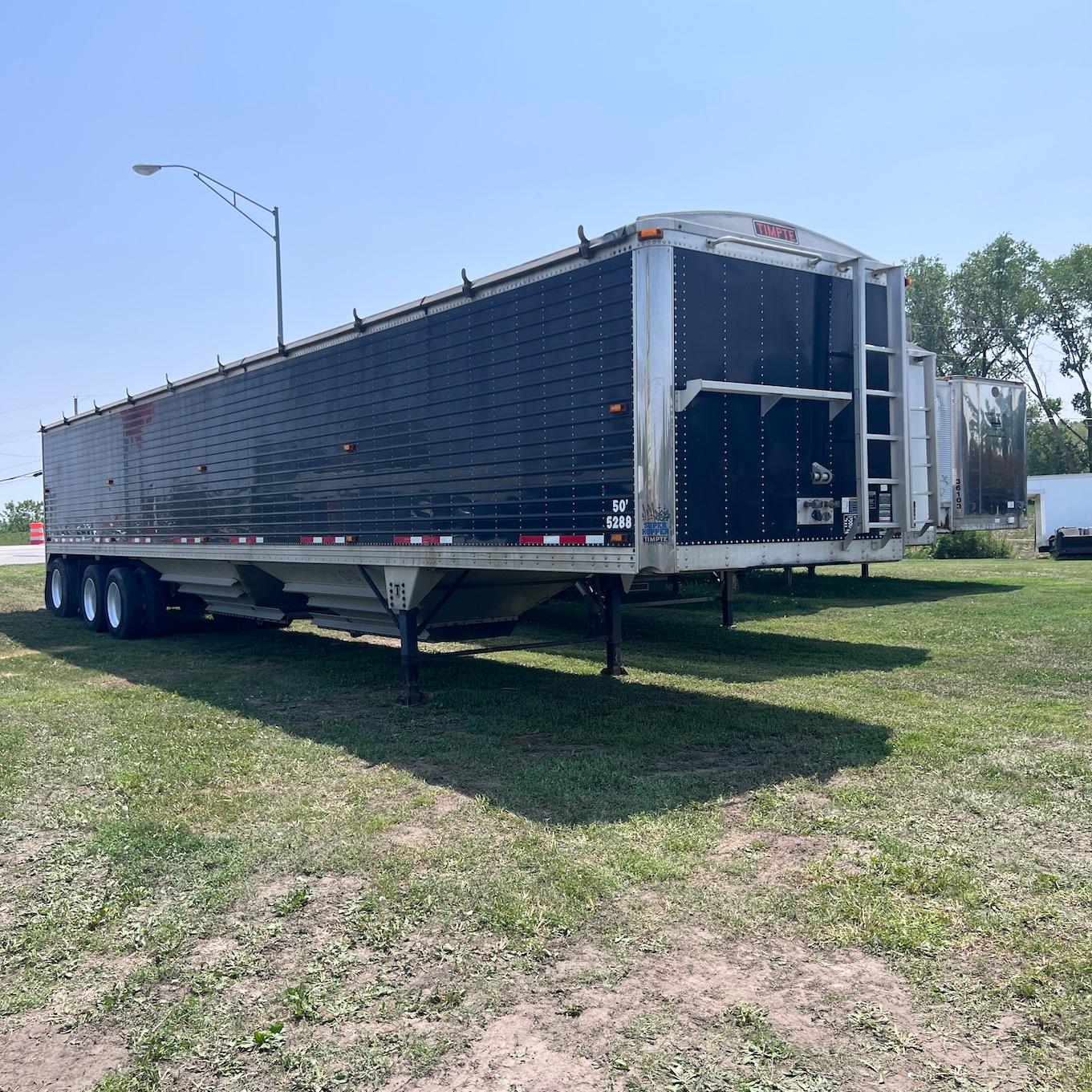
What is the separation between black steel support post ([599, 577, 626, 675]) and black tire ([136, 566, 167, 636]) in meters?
7.81

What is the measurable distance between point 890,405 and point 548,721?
377cm

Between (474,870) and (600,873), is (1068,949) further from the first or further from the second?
(474,870)

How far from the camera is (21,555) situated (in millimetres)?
38156

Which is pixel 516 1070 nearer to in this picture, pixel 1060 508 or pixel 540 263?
pixel 540 263

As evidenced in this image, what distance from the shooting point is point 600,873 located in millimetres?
4793

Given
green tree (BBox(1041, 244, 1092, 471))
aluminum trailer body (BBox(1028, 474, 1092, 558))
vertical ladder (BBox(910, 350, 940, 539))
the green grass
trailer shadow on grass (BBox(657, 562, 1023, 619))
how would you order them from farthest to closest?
green tree (BBox(1041, 244, 1092, 471)) < aluminum trailer body (BBox(1028, 474, 1092, 558)) < trailer shadow on grass (BBox(657, 562, 1023, 619)) < vertical ladder (BBox(910, 350, 940, 539)) < the green grass

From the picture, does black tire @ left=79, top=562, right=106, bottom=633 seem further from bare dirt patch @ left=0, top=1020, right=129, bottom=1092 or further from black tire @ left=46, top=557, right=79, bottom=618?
bare dirt patch @ left=0, top=1020, right=129, bottom=1092

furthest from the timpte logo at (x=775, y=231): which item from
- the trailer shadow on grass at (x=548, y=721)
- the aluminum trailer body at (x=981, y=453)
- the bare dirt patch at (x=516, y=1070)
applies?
the aluminum trailer body at (x=981, y=453)

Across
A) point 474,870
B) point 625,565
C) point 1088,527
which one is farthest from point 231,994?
point 1088,527

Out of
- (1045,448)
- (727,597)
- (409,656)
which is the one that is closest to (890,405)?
(727,597)

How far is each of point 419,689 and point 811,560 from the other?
13.1ft

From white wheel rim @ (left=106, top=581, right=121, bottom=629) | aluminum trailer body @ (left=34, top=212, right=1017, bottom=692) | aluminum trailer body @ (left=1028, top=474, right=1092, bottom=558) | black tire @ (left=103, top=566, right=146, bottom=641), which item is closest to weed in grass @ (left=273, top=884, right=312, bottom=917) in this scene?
aluminum trailer body @ (left=34, top=212, right=1017, bottom=692)

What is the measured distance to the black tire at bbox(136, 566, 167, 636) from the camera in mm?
15070

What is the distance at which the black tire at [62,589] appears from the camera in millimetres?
17766
